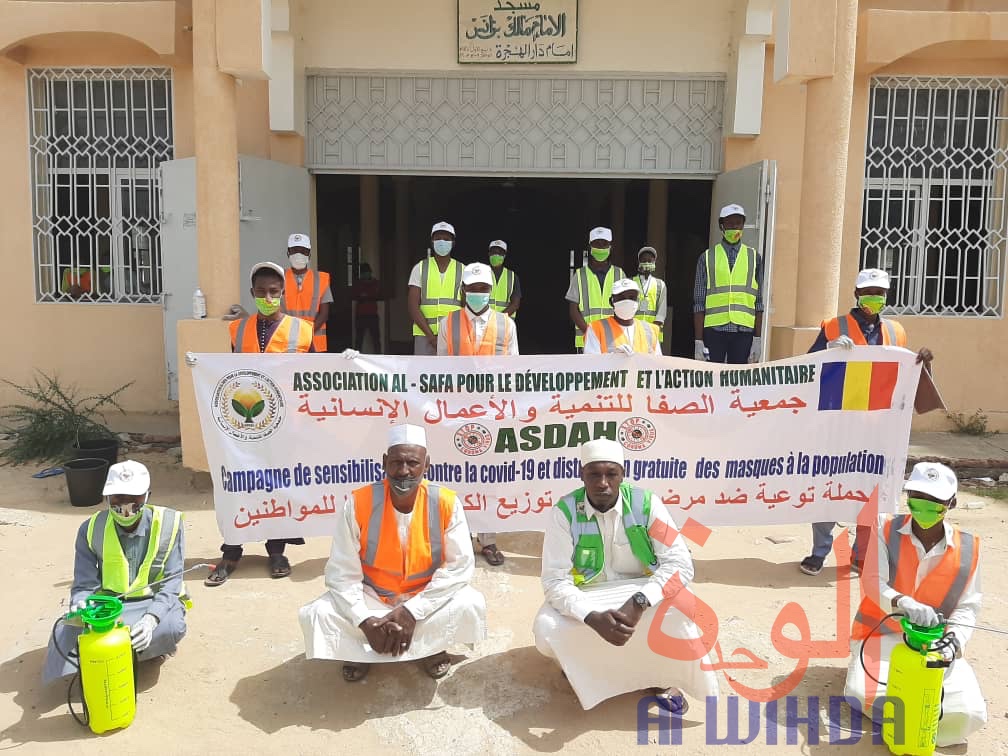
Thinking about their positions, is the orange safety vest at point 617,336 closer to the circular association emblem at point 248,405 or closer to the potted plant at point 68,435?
the circular association emblem at point 248,405

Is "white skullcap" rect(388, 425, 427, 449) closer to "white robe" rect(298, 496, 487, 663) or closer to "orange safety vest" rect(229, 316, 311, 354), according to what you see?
"white robe" rect(298, 496, 487, 663)

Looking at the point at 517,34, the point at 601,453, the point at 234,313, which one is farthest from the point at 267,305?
the point at 517,34

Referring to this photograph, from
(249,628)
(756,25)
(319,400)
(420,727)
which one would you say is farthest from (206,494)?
(756,25)

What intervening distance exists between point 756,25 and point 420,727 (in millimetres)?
6502

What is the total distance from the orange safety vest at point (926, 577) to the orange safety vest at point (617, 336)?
2.07 m

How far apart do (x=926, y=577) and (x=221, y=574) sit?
352 centimetres

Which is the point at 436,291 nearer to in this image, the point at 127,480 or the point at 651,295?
the point at 651,295

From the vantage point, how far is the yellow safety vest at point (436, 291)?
645 centimetres

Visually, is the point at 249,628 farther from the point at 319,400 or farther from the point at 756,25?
the point at 756,25

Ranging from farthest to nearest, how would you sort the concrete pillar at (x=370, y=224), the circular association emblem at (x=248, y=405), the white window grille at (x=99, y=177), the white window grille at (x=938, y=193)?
the concrete pillar at (x=370, y=224)
the white window grille at (x=99, y=177)
the white window grille at (x=938, y=193)
the circular association emblem at (x=248, y=405)

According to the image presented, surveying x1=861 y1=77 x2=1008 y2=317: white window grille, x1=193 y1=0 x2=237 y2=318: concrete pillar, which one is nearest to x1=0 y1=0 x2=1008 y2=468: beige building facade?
x1=861 y1=77 x2=1008 y2=317: white window grille

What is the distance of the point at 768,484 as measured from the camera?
4910 millimetres

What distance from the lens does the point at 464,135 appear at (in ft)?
25.3

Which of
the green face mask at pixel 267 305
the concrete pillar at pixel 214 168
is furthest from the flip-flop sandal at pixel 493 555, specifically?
the concrete pillar at pixel 214 168
